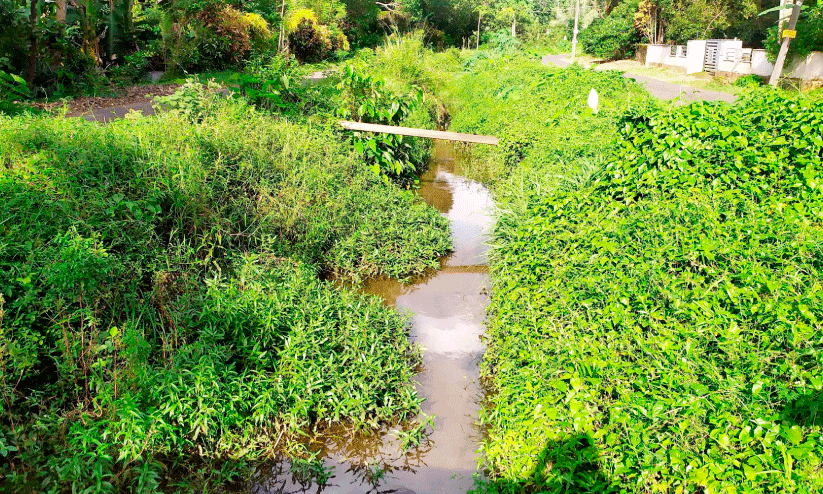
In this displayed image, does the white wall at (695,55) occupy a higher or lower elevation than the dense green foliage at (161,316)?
higher

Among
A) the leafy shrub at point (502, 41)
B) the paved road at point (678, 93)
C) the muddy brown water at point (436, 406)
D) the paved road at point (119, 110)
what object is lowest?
the muddy brown water at point (436, 406)

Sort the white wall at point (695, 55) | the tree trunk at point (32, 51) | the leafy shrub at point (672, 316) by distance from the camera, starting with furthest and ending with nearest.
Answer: the white wall at point (695, 55)
the tree trunk at point (32, 51)
the leafy shrub at point (672, 316)

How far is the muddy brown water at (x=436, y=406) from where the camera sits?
3.73 metres

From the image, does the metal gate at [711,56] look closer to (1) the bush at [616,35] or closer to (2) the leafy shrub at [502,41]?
(1) the bush at [616,35]

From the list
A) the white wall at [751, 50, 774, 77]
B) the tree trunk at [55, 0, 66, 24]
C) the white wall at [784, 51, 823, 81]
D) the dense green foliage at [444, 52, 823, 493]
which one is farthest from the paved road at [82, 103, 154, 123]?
the white wall at [751, 50, 774, 77]

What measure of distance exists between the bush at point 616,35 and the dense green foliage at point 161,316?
30.5m

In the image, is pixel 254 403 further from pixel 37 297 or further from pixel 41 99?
pixel 41 99

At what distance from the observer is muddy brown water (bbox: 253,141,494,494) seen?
3.73 metres

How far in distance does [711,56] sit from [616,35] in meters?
9.51

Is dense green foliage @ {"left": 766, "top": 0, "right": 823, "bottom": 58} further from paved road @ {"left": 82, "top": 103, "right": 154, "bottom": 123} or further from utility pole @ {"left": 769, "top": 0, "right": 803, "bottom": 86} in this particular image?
paved road @ {"left": 82, "top": 103, "right": 154, "bottom": 123}

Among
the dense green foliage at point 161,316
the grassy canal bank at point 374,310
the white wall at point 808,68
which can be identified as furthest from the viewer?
the white wall at point 808,68

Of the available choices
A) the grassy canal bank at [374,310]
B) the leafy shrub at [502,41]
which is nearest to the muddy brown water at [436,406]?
the grassy canal bank at [374,310]

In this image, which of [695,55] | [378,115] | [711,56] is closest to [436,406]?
[378,115]

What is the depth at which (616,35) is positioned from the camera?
32.1 m
